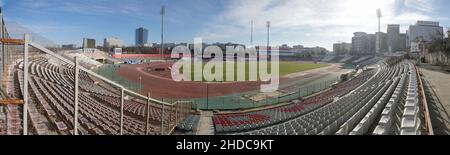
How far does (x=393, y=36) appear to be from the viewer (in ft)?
328

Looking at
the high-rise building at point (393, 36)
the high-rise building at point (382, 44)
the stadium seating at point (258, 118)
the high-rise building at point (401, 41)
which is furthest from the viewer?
the high-rise building at point (382, 44)

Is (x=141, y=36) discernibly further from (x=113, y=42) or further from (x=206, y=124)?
(x=206, y=124)

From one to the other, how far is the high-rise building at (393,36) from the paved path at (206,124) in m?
101

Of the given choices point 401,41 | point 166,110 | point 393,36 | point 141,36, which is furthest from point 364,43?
point 166,110

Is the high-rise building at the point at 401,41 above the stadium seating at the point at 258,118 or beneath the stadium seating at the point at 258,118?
above

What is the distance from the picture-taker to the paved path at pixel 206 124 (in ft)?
33.8

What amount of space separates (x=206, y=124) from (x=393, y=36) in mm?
105404

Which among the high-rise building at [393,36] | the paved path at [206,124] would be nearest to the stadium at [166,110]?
the paved path at [206,124]

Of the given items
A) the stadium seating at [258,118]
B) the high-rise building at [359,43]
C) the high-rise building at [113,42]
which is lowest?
the stadium seating at [258,118]

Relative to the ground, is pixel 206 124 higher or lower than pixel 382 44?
lower

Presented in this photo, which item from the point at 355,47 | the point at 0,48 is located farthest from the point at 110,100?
the point at 355,47

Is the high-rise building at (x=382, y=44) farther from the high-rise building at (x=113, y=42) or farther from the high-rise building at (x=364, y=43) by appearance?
the high-rise building at (x=113, y=42)
